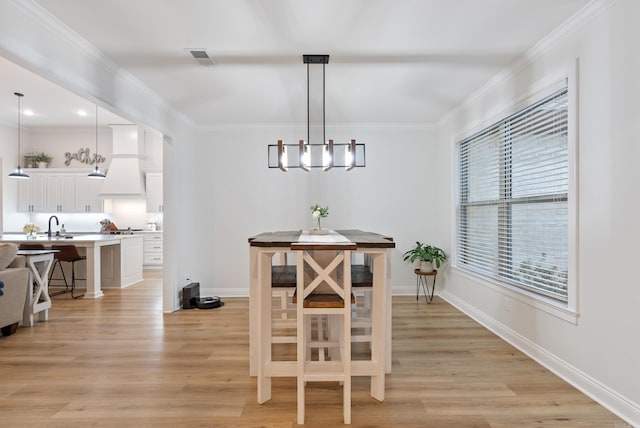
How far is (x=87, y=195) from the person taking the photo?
780cm

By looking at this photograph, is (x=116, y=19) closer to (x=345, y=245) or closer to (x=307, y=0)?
(x=307, y=0)

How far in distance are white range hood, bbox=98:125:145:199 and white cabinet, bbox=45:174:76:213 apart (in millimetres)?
780

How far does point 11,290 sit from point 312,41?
3946mm

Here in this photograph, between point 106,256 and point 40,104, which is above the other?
point 40,104

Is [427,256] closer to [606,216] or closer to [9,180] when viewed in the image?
[606,216]

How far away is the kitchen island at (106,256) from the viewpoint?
5543mm

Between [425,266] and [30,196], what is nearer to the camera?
[425,266]

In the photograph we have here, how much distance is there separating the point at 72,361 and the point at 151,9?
9.51ft

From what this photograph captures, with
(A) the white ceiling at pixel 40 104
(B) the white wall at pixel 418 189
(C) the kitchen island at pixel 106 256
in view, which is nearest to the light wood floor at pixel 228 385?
(B) the white wall at pixel 418 189

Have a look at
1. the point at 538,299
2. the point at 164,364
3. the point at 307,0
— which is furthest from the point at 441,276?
the point at 307,0

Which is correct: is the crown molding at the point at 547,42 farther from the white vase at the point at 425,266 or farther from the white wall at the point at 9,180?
the white wall at the point at 9,180

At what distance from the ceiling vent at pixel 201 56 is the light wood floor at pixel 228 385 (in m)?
2.63

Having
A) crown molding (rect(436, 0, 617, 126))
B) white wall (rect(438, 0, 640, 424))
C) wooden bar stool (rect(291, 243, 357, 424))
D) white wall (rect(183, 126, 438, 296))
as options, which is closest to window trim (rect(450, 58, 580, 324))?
white wall (rect(438, 0, 640, 424))

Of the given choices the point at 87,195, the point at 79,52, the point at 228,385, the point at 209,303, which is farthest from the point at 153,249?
the point at 228,385
